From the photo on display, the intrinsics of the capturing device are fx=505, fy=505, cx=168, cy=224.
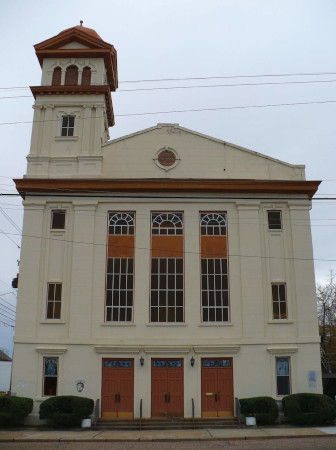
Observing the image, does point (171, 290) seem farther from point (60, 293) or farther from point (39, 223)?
point (39, 223)

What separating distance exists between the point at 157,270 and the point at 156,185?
14.3 feet

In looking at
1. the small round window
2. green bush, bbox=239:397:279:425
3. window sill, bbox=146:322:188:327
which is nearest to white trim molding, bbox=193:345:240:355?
window sill, bbox=146:322:188:327

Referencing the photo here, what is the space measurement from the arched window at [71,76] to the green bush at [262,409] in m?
19.0

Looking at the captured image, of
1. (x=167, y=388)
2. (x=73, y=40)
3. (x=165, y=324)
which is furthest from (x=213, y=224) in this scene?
(x=73, y=40)

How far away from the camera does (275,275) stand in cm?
2525

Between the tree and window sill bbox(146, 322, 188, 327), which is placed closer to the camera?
window sill bbox(146, 322, 188, 327)

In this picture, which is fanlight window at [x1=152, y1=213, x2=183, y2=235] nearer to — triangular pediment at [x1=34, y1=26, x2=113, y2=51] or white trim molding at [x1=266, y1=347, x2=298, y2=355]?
white trim molding at [x1=266, y1=347, x2=298, y2=355]

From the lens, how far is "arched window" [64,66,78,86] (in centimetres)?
2833

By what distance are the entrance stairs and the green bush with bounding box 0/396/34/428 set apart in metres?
3.33

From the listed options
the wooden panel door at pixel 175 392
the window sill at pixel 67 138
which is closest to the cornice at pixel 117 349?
the wooden panel door at pixel 175 392

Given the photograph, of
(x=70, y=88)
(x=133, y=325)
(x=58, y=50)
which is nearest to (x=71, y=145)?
(x=70, y=88)

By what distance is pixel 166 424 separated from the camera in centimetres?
2247

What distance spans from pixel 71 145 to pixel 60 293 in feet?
26.2

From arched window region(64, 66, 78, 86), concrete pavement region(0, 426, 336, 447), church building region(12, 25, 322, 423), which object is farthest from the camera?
arched window region(64, 66, 78, 86)
